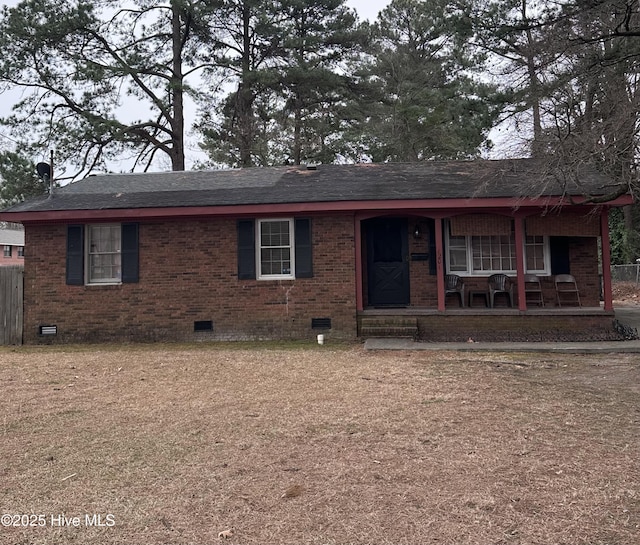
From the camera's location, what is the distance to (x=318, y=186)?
11.2 metres

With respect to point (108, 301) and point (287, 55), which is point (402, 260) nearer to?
point (108, 301)

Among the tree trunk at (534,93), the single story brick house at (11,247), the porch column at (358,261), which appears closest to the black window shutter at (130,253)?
the porch column at (358,261)

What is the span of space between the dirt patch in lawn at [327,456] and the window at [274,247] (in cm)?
388

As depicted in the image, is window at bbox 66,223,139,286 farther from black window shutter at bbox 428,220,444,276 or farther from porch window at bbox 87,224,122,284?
black window shutter at bbox 428,220,444,276

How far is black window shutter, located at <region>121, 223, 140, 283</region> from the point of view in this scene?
421 inches

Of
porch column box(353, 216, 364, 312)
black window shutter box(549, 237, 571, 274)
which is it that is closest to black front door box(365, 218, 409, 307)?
porch column box(353, 216, 364, 312)

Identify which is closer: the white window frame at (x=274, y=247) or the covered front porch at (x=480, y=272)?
the covered front porch at (x=480, y=272)

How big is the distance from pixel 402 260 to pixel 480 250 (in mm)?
1714

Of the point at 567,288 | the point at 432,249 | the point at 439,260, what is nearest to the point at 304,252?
the point at 439,260

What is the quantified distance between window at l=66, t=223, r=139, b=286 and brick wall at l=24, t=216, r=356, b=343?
181 mm

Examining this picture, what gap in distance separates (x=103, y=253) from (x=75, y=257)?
0.55m

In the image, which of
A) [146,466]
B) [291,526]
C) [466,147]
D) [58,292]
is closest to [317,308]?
[58,292]

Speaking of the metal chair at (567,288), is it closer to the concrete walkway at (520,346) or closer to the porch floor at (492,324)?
the porch floor at (492,324)

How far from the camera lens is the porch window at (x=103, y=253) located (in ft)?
35.8
